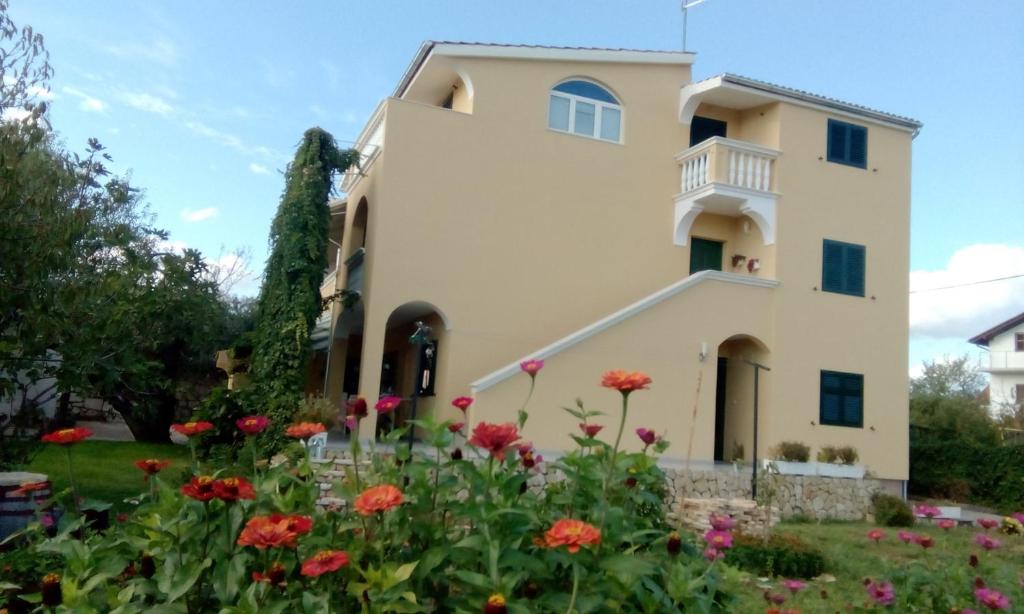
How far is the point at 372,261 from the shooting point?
16.1m

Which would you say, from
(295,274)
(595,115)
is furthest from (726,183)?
(295,274)

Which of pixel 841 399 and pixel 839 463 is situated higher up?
pixel 841 399

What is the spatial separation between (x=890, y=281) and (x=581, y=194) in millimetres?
7528

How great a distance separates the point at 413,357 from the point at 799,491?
29.0 feet

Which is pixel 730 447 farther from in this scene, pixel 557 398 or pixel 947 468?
pixel 947 468

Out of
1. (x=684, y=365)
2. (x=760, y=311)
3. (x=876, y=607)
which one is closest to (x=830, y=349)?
(x=760, y=311)

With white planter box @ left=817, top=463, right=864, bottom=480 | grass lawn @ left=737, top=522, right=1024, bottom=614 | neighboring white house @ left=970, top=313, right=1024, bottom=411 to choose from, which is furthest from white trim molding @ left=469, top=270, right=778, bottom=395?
neighboring white house @ left=970, top=313, right=1024, bottom=411

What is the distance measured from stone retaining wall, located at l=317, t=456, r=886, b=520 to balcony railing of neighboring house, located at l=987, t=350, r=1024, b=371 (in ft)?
112

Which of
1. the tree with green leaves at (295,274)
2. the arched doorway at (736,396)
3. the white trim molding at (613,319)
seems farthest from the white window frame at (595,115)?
the arched doorway at (736,396)

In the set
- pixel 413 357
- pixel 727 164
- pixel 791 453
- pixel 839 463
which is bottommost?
pixel 839 463

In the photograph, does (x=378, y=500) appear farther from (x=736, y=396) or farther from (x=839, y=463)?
(x=736, y=396)

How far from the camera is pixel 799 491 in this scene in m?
16.7

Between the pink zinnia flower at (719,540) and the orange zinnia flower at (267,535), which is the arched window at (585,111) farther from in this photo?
the orange zinnia flower at (267,535)

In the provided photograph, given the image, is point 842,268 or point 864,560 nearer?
point 864,560
